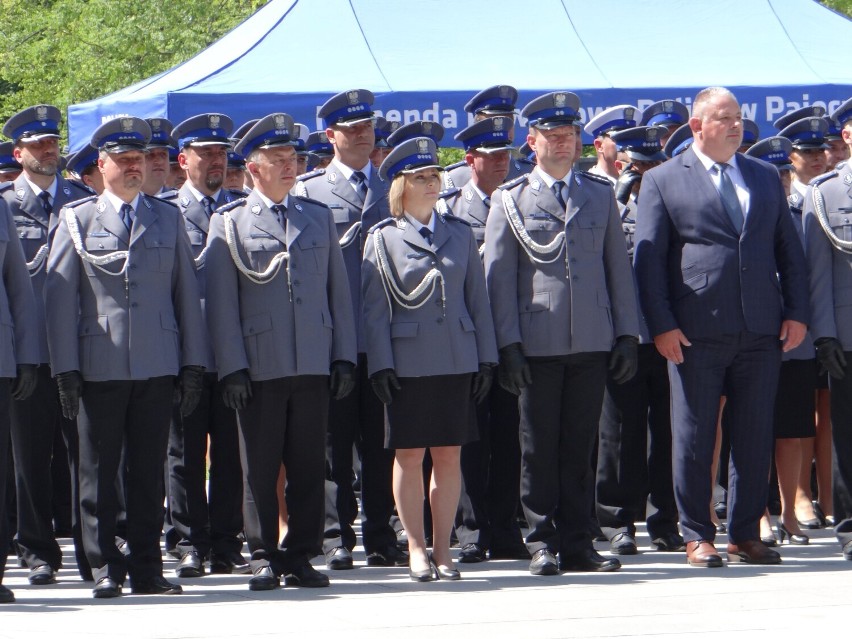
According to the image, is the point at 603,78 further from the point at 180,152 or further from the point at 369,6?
the point at 180,152

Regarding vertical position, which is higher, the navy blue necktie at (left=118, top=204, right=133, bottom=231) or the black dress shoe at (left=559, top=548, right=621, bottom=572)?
the navy blue necktie at (left=118, top=204, right=133, bottom=231)

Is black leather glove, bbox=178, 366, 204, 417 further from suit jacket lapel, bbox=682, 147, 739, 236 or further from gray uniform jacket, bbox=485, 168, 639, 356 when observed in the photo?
suit jacket lapel, bbox=682, 147, 739, 236

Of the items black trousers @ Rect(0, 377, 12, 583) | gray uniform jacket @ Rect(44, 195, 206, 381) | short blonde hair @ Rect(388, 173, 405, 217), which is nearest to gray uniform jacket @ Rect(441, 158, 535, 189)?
short blonde hair @ Rect(388, 173, 405, 217)

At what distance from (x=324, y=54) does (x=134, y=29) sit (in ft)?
52.8

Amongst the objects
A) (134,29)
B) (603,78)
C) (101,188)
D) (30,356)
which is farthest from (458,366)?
(134,29)

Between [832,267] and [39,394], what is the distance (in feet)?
14.0

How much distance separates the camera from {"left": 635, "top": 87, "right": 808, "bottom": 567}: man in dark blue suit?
27.5ft

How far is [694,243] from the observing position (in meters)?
8.44

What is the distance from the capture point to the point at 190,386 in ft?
26.0

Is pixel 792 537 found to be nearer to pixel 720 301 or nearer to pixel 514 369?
pixel 720 301


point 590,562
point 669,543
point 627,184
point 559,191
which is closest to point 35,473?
point 590,562

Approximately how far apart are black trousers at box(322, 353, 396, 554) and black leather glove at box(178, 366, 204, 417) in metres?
1.21

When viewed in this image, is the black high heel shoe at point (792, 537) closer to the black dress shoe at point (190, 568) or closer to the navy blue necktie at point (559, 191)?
the navy blue necktie at point (559, 191)

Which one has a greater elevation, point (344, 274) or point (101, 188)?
point (101, 188)
